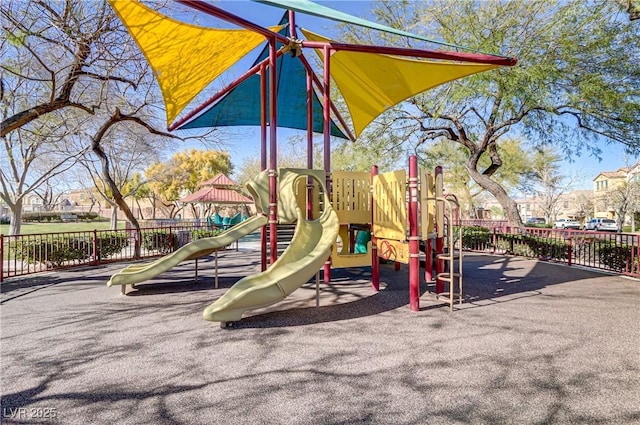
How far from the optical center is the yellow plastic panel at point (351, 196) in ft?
21.9

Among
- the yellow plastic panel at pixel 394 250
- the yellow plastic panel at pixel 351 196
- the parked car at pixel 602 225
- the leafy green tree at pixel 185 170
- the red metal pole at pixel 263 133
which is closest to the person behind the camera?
the yellow plastic panel at pixel 394 250

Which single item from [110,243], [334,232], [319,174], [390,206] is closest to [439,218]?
[390,206]

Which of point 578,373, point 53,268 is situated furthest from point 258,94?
point 578,373

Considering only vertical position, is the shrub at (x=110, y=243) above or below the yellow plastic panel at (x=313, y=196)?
below

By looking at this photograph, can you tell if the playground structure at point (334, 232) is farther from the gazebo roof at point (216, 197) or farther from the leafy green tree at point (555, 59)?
the gazebo roof at point (216, 197)

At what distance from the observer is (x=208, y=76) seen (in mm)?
8844

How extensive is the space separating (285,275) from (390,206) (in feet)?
7.89

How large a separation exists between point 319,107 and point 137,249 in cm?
802

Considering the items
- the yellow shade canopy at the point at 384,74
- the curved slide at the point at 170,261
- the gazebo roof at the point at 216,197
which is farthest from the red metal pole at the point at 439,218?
the gazebo roof at the point at 216,197

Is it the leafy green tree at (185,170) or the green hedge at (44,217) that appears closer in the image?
the leafy green tree at (185,170)

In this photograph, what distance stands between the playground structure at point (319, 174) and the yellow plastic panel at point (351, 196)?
0.07 feet

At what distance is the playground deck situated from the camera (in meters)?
2.70

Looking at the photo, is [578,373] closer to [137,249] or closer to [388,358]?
[388,358]

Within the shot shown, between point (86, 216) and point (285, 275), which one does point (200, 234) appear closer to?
point (285, 275)
